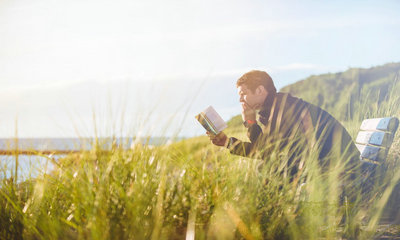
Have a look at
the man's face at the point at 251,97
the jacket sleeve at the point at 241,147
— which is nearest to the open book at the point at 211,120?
the jacket sleeve at the point at 241,147

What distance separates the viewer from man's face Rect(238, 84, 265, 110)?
3357 mm

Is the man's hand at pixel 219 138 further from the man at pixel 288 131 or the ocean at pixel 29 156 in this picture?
the ocean at pixel 29 156

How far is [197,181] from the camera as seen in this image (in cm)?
239

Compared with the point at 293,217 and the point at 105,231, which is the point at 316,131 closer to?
the point at 293,217

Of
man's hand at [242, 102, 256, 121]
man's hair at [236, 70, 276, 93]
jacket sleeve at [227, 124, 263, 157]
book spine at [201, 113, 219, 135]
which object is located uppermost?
man's hair at [236, 70, 276, 93]

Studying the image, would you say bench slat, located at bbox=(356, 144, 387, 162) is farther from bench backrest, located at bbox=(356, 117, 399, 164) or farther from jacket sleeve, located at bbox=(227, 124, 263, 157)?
jacket sleeve, located at bbox=(227, 124, 263, 157)

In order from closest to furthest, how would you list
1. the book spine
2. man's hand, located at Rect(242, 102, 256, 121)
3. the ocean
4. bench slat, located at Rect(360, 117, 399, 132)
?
the ocean → the book spine → man's hand, located at Rect(242, 102, 256, 121) → bench slat, located at Rect(360, 117, 399, 132)

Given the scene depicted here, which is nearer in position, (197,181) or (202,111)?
(197,181)

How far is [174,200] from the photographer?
222 centimetres

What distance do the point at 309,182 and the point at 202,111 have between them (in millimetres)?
1029

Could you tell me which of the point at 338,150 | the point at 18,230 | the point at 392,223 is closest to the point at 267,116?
the point at 338,150

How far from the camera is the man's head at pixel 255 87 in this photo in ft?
10.9

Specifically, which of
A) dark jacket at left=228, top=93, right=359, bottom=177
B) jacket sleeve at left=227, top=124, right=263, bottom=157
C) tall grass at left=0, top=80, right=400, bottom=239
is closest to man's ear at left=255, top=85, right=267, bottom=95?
dark jacket at left=228, top=93, right=359, bottom=177

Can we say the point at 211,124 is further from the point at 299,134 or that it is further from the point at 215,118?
the point at 299,134
